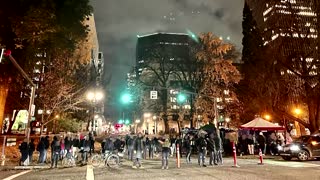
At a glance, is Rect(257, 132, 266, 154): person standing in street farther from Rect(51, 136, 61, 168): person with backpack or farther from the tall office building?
Rect(51, 136, 61, 168): person with backpack

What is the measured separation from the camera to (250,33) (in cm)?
4812

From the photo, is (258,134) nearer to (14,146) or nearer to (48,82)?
(14,146)

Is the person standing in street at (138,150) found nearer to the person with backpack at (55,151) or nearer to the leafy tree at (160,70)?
the person with backpack at (55,151)

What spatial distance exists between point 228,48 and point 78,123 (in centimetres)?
2628

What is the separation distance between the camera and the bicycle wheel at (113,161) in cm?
1894

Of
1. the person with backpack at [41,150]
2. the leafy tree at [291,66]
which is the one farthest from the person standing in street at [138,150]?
the leafy tree at [291,66]

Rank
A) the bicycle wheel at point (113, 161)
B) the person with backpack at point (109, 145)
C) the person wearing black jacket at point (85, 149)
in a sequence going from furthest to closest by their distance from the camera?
the person wearing black jacket at point (85, 149)
the person with backpack at point (109, 145)
the bicycle wheel at point (113, 161)

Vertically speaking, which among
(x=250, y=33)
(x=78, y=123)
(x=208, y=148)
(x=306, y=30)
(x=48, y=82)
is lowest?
(x=208, y=148)

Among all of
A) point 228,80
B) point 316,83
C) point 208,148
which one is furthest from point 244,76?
point 208,148

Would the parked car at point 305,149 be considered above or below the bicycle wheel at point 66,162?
above

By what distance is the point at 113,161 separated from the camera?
19.0m

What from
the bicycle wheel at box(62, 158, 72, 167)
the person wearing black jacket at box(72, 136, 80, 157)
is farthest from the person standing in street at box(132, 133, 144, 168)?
the person wearing black jacket at box(72, 136, 80, 157)

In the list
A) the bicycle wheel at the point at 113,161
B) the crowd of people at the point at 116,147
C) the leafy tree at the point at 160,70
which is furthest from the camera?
the leafy tree at the point at 160,70

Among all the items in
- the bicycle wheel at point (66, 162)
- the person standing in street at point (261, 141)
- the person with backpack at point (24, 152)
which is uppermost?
the person standing in street at point (261, 141)
